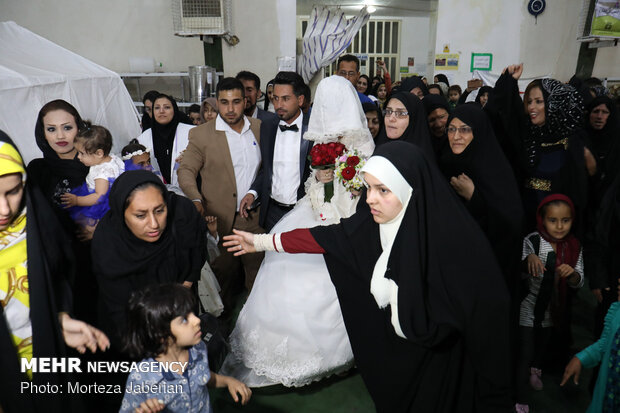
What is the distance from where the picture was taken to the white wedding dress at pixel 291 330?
2799 millimetres

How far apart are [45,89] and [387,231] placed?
16.2 ft

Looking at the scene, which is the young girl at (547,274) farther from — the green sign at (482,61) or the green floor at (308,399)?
the green sign at (482,61)

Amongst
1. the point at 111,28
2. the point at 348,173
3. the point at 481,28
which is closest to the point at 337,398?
the point at 348,173

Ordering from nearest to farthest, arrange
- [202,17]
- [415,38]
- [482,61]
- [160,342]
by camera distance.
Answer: [160,342], [202,17], [482,61], [415,38]

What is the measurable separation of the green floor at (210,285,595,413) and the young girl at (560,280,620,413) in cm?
90

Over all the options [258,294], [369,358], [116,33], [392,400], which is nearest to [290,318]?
[258,294]

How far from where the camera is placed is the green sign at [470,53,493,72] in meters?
9.59

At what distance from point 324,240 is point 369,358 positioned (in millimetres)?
697

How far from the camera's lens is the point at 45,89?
5.12 metres

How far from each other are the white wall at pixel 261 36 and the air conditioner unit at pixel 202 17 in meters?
0.59

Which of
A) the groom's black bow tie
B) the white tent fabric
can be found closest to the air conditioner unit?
the white tent fabric

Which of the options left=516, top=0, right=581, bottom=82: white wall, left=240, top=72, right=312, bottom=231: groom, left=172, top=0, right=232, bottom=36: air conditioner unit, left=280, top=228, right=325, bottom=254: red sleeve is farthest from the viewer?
left=516, top=0, right=581, bottom=82: white wall

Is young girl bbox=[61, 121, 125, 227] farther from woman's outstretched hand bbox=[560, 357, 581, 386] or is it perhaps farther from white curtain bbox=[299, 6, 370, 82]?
white curtain bbox=[299, 6, 370, 82]

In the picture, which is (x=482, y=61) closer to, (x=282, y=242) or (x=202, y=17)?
(x=202, y=17)
